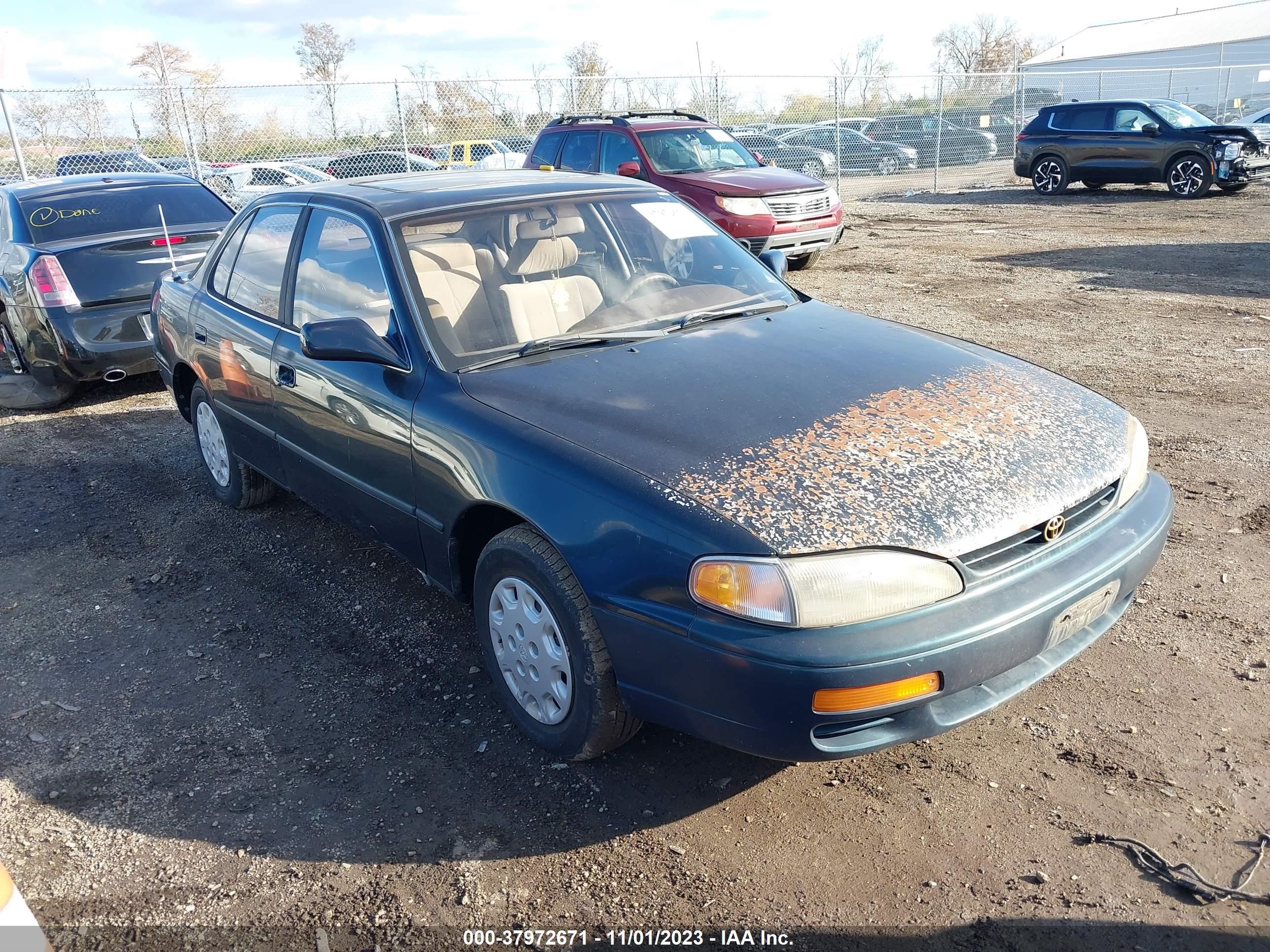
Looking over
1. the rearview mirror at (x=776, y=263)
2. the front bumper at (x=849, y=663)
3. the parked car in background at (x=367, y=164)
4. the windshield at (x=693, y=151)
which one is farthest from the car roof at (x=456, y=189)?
the parked car in background at (x=367, y=164)

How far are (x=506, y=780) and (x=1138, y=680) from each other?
2.17m

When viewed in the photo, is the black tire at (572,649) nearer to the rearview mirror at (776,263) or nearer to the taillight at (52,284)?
the rearview mirror at (776,263)

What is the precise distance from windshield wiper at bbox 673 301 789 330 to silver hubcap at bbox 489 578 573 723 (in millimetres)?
1254

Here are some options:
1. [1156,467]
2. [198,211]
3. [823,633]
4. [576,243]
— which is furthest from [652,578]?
[198,211]

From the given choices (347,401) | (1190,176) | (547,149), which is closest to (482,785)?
(347,401)

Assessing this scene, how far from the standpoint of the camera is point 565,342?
3545mm

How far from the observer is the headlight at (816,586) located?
2.40 m

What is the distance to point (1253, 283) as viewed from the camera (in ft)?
32.8

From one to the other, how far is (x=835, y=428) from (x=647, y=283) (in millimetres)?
1348

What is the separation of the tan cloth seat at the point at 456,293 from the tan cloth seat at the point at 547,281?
10 cm

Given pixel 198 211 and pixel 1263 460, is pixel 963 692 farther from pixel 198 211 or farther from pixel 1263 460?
pixel 198 211

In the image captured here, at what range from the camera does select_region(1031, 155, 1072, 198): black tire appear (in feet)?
62.7

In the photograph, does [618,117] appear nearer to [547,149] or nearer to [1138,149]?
[547,149]

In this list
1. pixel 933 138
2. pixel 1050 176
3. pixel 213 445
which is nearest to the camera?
pixel 213 445
